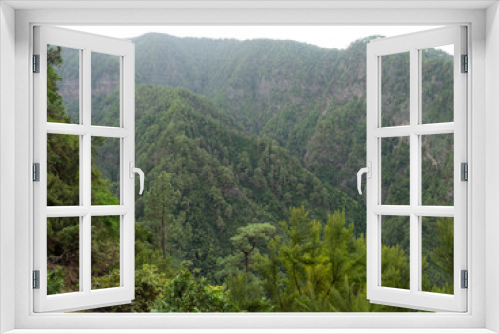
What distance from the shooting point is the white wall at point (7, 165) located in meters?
1.94

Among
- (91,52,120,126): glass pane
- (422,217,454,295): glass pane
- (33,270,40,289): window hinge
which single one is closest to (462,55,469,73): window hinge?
(422,217,454,295): glass pane

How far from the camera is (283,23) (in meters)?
2.08

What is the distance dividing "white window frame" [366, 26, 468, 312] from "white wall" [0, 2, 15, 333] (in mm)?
1781

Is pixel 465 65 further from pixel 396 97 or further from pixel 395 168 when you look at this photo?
pixel 396 97

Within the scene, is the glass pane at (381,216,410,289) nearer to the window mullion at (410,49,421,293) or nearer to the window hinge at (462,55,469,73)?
the window mullion at (410,49,421,293)

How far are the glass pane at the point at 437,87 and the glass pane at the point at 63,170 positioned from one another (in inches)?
106

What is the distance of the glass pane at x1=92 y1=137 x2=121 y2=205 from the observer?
5.62 m

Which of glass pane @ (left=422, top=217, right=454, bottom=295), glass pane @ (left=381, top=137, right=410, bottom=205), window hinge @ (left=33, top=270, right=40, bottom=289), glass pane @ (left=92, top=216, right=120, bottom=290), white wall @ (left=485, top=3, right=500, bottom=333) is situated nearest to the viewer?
white wall @ (left=485, top=3, right=500, bottom=333)

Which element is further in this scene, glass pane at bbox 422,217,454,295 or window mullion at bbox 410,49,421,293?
glass pane at bbox 422,217,454,295

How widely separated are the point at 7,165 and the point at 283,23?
1412mm

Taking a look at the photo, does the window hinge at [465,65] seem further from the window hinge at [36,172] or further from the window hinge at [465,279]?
the window hinge at [36,172]

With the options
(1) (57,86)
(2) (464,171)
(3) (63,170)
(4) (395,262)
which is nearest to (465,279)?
(2) (464,171)

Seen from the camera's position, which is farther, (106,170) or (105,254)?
(106,170)

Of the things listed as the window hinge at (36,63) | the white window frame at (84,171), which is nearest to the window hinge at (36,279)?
the white window frame at (84,171)
